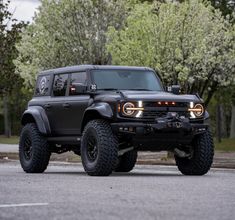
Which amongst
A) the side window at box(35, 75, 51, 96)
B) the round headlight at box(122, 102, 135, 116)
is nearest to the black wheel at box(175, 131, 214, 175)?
the round headlight at box(122, 102, 135, 116)

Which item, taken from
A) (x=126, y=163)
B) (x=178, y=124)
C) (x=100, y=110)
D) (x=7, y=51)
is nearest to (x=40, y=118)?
(x=126, y=163)

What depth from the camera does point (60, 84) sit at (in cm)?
1709

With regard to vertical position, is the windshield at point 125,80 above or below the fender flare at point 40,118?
above

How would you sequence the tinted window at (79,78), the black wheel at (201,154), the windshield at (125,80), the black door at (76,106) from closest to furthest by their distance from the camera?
the black wheel at (201,154) < the black door at (76,106) < the windshield at (125,80) < the tinted window at (79,78)

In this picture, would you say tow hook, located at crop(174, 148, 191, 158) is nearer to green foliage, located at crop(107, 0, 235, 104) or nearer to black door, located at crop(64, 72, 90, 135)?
black door, located at crop(64, 72, 90, 135)

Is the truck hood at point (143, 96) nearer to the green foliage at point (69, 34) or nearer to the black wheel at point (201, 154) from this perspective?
the black wheel at point (201, 154)

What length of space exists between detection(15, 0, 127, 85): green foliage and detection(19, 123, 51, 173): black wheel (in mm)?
23757

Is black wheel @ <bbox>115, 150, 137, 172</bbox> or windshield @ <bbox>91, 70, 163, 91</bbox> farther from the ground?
windshield @ <bbox>91, 70, 163, 91</bbox>

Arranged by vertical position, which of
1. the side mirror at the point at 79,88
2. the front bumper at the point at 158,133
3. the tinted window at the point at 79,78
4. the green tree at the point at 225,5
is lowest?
the front bumper at the point at 158,133

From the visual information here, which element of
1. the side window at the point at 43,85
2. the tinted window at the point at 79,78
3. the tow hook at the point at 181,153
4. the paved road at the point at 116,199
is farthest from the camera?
the side window at the point at 43,85

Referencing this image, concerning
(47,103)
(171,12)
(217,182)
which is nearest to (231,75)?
(171,12)

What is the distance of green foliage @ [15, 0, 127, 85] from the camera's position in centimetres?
4131

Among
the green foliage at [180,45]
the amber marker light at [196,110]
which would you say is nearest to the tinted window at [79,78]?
the amber marker light at [196,110]

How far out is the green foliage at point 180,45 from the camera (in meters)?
33.1
